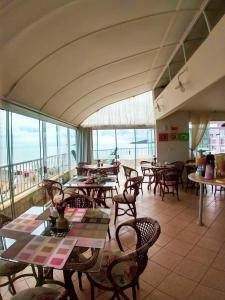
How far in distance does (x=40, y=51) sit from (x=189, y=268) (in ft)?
10.7

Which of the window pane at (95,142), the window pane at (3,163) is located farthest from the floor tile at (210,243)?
the window pane at (95,142)

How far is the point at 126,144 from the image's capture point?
30.4 ft

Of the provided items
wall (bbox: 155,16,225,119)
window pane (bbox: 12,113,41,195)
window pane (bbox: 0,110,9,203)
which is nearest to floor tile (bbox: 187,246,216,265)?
wall (bbox: 155,16,225,119)

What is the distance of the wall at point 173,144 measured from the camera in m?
7.29

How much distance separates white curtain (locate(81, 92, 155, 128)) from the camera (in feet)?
27.8

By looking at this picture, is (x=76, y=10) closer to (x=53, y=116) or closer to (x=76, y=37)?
(x=76, y=37)

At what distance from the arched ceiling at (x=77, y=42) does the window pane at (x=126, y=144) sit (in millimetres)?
3732

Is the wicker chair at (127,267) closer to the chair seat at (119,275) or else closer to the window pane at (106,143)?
the chair seat at (119,275)

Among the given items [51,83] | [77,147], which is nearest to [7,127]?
[51,83]

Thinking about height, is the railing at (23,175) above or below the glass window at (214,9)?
below

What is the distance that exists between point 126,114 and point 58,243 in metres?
7.21

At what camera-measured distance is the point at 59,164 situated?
7.12 metres

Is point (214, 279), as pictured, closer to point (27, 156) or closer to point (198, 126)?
point (27, 156)

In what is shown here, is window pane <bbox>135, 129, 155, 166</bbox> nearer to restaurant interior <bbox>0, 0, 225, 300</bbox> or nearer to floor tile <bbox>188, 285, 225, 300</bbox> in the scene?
restaurant interior <bbox>0, 0, 225, 300</bbox>
